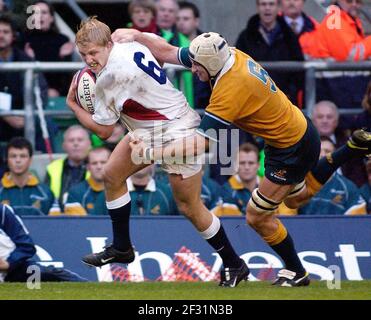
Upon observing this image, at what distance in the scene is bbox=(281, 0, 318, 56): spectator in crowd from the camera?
14.3 metres

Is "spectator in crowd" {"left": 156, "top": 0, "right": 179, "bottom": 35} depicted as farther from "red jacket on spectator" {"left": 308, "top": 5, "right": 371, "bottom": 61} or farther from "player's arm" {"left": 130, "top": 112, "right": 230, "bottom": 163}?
"player's arm" {"left": 130, "top": 112, "right": 230, "bottom": 163}

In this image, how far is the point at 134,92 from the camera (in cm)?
1010

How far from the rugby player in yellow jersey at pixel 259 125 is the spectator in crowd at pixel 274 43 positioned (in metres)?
2.87

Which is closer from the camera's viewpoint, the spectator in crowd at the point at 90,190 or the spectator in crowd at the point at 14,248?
the spectator in crowd at the point at 14,248

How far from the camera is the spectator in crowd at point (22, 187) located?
515 inches

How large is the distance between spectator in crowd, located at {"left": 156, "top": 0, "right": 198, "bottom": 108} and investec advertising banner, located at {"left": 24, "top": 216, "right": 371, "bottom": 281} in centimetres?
203

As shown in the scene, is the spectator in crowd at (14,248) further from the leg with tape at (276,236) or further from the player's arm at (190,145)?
the leg with tape at (276,236)

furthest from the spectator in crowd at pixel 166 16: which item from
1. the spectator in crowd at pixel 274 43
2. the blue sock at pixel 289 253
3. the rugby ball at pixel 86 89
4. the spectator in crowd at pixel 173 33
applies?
the blue sock at pixel 289 253

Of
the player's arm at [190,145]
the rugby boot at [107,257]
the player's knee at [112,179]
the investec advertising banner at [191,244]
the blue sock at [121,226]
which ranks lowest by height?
the investec advertising banner at [191,244]

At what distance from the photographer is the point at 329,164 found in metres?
11.3

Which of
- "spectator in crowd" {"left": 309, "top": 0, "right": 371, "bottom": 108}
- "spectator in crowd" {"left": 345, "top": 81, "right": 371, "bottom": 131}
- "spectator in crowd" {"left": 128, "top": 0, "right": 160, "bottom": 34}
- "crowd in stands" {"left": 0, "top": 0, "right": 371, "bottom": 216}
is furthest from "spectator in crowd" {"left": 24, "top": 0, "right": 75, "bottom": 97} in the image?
"spectator in crowd" {"left": 345, "top": 81, "right": 371, "bottom": 131}

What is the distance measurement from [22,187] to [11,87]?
125 centimetres
